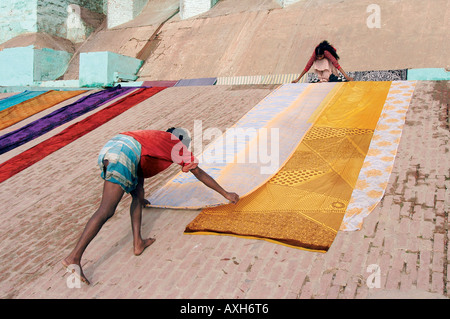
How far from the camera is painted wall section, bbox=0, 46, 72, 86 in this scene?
42.2 ft

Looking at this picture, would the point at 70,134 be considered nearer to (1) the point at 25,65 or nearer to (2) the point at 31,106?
(2) the point at 31,106

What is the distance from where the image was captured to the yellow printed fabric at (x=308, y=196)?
8.68 ft

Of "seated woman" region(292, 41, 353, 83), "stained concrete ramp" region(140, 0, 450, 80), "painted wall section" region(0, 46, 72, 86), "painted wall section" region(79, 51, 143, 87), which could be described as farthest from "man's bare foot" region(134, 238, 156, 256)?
"painted wall section" region(0, 46, 72, 86)

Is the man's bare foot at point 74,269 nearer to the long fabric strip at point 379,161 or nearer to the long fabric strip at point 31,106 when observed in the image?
the long fabric strip at point 379,161

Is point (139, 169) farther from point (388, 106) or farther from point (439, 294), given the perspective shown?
point (388, 106)

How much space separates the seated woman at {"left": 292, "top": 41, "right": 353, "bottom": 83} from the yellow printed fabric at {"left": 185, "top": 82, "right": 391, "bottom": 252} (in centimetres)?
228

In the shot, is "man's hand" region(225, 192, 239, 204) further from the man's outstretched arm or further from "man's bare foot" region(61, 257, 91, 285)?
"man's bare foot" region(61, 257, 91, 285)

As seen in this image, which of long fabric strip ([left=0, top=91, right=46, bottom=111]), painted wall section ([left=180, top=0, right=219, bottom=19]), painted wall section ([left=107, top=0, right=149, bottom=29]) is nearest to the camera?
long fabric strip ([left=0, top=91, right=46, bottom=111])

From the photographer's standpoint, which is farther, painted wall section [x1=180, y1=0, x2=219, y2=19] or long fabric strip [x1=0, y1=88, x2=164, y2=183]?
painted wall section [x1=180, y1=0, x2=219, y2=19]

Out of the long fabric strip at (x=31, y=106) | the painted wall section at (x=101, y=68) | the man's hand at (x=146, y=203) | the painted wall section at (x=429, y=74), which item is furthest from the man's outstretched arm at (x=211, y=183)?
the painted wall section at (x=101, y=68)

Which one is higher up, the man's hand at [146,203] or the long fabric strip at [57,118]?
the long fabric strip at [57,118]

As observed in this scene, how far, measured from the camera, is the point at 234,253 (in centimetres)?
255

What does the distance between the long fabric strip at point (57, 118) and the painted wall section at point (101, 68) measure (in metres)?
2.80

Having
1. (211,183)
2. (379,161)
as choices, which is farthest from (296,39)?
(211,183)
